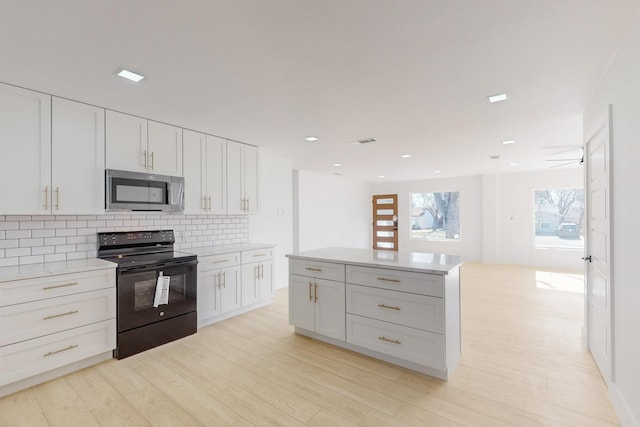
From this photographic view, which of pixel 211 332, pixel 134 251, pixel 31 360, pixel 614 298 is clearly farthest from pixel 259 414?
pixel 614 298

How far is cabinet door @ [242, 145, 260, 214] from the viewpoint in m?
4.35

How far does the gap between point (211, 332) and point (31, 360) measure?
150cm

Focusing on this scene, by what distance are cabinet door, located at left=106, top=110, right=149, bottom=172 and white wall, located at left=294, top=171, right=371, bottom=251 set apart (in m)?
3.55

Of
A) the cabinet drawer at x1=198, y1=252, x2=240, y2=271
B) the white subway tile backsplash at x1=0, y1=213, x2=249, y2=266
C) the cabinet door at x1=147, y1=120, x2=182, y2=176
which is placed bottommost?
the cabinet drawer at x1=198, y1=252, x2=240, y2=271

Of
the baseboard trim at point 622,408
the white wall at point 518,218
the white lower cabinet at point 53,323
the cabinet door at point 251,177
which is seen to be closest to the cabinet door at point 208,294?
the white lower cabinet at point 53,323

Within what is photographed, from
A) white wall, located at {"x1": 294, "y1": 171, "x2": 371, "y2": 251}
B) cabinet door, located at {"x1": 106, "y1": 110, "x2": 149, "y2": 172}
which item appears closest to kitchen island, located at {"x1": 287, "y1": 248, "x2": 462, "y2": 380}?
cabinet door, located at {"x1": 106, "y1": 110, "x2": 149, "y2": 172}

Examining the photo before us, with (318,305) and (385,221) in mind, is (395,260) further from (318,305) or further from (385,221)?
(385,221)

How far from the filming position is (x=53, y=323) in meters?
2.40

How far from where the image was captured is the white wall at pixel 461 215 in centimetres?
789

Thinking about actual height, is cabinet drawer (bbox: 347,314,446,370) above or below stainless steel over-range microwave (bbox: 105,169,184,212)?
below

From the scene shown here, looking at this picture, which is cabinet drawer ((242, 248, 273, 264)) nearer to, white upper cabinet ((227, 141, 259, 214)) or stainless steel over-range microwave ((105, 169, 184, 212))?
white upper cabinet ((227, 141, 259, 214))

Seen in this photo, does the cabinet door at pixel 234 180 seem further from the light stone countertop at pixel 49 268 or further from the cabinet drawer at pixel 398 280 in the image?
the cabinet drawer at pixel 398 280

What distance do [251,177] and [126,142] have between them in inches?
66.7

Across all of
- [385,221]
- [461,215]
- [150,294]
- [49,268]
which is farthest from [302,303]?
[385,221]
